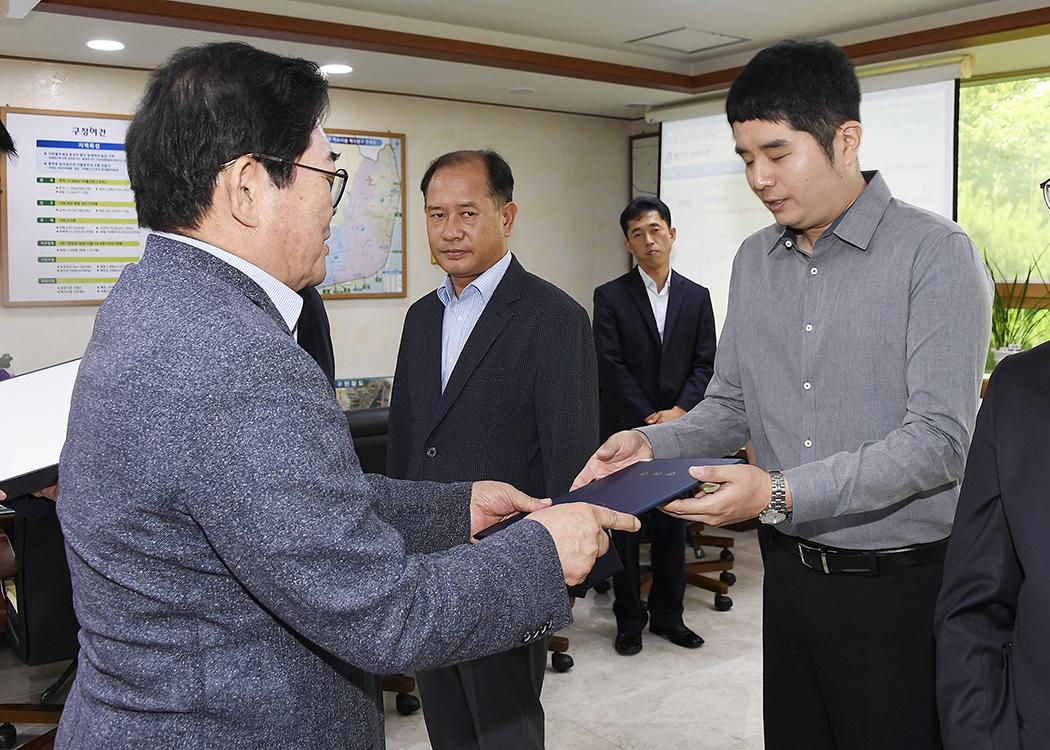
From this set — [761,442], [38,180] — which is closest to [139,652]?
[761,442]

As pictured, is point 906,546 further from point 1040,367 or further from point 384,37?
point 384,37

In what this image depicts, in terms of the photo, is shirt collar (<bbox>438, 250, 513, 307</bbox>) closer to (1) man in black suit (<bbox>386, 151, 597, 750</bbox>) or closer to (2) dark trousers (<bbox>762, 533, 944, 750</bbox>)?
(1) man in black suit (<bbox>386, 151, 597, 750</bbox>)

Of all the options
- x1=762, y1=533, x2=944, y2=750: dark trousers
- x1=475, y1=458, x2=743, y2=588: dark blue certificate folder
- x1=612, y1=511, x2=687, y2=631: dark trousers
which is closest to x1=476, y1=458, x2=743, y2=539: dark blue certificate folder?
x1=475, y1=458, x2=743, y2=588: dark blue certificate folder

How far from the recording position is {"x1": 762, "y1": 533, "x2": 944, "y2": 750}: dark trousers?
171cm

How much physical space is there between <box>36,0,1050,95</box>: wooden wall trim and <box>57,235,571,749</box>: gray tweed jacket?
3.17 m

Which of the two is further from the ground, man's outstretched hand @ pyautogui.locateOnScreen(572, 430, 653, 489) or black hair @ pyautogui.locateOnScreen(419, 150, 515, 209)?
black hair @ pyautogui.locateOnScreen(419, 150, 515, 209)

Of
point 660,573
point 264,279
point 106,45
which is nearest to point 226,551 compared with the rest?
point 264,279

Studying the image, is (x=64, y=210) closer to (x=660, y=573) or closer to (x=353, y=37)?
(x=353, y=37)

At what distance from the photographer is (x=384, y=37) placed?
4426 millimetres

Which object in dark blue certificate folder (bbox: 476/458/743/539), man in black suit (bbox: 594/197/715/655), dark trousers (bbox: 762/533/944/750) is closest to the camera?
dark blue certificate folder (bbox: 476/458/743/539)

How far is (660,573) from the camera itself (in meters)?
4.07

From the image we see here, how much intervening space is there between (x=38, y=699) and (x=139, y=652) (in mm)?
2960

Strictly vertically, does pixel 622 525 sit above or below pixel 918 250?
below

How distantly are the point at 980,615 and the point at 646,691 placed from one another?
2.57 m
